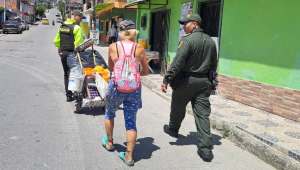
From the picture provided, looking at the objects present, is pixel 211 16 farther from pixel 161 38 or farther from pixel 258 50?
pixel 161 38

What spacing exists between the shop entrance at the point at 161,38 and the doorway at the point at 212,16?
2.32 meters

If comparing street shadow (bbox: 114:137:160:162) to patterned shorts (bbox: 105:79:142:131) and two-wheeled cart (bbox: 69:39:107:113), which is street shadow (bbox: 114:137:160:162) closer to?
patterned shorts (bbox: 105:79:142:131)

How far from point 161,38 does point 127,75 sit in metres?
8.24

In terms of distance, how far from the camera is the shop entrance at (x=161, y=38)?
10.6m

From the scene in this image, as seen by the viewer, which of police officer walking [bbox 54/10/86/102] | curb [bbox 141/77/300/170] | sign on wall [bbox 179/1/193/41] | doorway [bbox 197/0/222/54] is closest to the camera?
curb [bbox 141/77/300/170]

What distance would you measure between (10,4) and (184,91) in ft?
202

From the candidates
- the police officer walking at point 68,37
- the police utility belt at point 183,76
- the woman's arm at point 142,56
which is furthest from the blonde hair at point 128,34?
the police officer walking at point 68,37

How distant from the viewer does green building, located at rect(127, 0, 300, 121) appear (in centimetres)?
528

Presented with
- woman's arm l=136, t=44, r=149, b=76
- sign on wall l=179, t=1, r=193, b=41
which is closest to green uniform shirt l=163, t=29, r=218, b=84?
woman's arm l=136, t=44, r=149, b=76

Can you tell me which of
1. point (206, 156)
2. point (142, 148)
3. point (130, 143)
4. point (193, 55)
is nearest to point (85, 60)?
point (142, 148)

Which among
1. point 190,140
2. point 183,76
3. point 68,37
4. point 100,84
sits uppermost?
point 68,37

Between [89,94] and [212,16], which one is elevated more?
[212,16]

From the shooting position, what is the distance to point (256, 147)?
13.2ft

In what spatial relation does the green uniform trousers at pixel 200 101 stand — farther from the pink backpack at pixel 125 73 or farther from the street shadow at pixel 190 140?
the pink backpack at pixel 125 73
